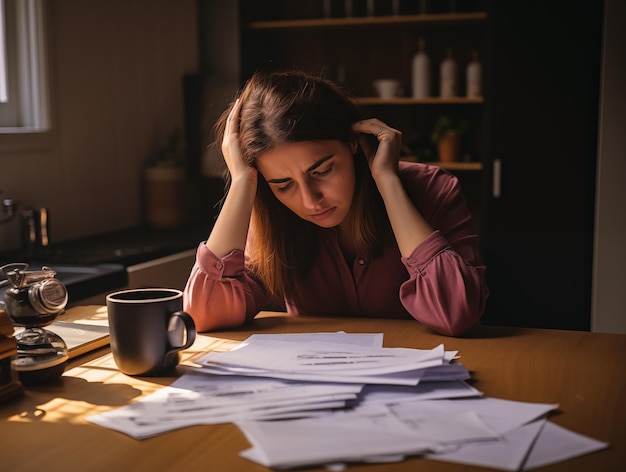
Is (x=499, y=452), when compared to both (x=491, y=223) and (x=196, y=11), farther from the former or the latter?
(x=196, y=11)

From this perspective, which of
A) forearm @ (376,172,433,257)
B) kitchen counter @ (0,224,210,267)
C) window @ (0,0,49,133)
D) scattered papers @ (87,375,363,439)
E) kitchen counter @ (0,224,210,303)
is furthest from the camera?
window @ (0,0,49,133)

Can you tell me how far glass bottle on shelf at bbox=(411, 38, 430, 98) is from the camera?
145 inches

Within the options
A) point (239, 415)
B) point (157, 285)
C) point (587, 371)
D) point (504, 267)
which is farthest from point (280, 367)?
point (504, 267)

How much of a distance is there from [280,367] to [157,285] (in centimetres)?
168

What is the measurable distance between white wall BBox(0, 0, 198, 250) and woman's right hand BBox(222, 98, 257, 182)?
129 cm

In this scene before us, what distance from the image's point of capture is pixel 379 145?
1.67 meters

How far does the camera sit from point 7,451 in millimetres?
867

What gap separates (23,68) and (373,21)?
1.60 metres

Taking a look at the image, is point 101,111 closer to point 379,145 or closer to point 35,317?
point 379,145

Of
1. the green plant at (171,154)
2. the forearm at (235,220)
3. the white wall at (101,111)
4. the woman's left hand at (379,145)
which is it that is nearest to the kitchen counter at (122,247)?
the white wall at (101,111)

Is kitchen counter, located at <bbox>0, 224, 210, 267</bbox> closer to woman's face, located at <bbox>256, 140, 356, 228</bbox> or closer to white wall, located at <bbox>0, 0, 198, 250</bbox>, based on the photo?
white wall, located at <bbox>0, 0, 198, 250</bbox>

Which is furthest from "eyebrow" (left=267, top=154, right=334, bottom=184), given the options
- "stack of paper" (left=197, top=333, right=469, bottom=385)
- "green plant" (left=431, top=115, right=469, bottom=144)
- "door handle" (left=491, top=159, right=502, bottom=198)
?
"green plant" (left=431, top=115, right=469, bottom=144)

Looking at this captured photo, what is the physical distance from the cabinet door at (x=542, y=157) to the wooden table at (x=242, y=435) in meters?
1.89

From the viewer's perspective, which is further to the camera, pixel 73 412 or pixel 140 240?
pixel 140 240
